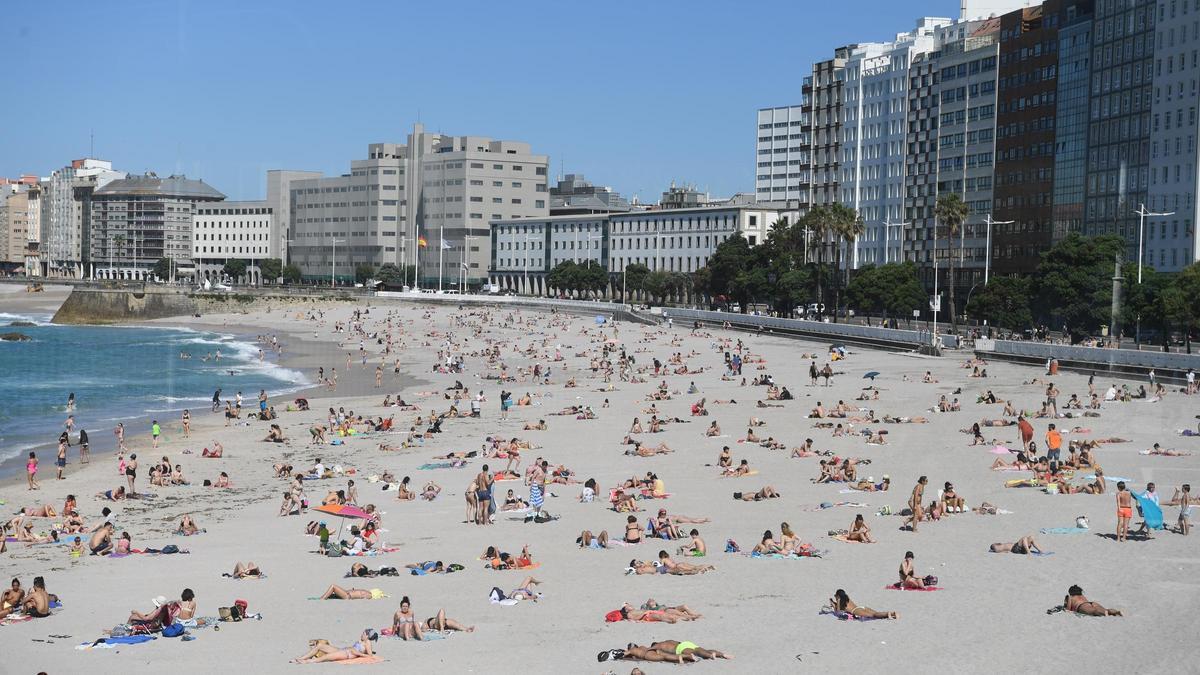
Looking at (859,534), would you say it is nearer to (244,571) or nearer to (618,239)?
(244,571)

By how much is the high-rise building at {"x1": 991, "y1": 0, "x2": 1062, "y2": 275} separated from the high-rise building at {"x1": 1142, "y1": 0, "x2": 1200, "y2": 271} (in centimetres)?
1230

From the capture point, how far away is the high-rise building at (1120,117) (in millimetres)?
86812

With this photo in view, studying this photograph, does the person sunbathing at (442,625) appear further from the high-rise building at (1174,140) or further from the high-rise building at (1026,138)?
the high-rise building at (1026,138)

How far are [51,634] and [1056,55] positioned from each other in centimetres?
9149

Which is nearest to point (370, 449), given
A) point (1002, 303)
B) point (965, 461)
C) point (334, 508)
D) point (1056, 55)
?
point (334, 508)

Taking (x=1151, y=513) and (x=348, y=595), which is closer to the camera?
(x=348, y=595)

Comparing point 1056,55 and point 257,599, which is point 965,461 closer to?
point 257,599

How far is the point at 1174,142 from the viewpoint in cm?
8375

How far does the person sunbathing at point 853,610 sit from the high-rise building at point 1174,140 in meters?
68.8

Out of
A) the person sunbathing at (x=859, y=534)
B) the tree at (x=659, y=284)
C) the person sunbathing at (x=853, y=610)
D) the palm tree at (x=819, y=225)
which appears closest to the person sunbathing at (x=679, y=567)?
the person sunbathing at (x=853, y=610)

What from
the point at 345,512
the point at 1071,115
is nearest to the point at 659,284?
the point at 1071,115

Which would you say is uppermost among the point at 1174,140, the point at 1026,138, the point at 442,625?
the point at 1026,138

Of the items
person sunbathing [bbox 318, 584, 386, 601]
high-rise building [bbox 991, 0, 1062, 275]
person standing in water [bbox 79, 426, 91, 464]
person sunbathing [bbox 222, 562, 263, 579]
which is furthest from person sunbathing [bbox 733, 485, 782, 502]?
high-rise building [bbox 991, 0, 1062, 275]

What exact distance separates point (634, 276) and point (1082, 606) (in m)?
128
